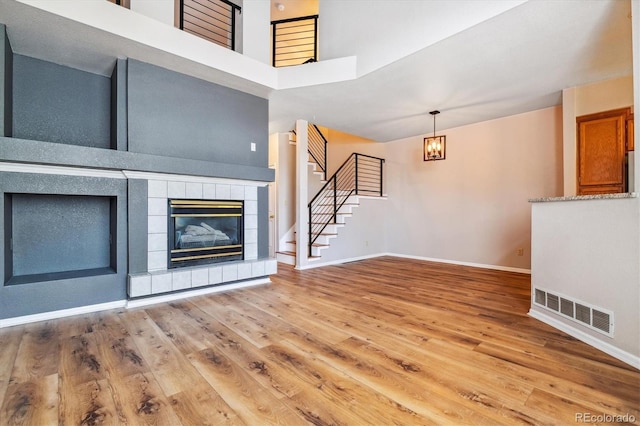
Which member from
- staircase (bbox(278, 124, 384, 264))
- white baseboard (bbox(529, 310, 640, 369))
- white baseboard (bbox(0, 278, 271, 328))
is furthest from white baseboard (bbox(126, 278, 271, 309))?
white baseboard (bbox(529, 310, 640, 369))

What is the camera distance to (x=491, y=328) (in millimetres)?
2633

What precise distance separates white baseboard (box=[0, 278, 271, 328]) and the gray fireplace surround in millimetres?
19

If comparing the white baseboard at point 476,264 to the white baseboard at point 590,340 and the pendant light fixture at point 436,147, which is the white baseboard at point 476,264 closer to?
the pendant light fixture at point 436,147

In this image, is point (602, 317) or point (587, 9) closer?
point (602, 317)

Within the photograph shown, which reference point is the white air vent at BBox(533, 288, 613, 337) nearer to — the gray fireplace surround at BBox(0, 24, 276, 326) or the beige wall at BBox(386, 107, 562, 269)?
the beige wall at BBox(386, 107, 562, 269)

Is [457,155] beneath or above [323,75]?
beneath

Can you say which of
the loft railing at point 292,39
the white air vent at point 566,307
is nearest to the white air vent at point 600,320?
the white air vent at point 566,307

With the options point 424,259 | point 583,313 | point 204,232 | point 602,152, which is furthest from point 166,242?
point 602,152

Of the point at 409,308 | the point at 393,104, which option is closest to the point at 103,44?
the point at 393,104

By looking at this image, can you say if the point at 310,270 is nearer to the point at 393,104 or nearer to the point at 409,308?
the point at 409,308

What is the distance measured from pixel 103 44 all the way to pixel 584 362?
16.7 feet

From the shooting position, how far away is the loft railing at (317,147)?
7102mm

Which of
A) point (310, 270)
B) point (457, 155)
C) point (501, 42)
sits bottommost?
point (310, 270)

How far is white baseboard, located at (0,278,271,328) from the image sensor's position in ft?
8.98
